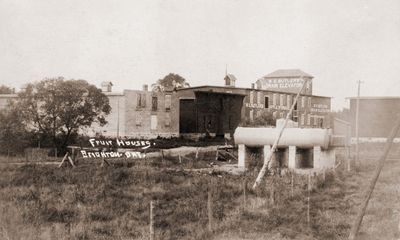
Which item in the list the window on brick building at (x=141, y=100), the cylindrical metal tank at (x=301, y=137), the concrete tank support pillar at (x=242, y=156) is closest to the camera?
the cylindrical metal tank at (x=301, y=137)

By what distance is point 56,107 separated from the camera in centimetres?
3491

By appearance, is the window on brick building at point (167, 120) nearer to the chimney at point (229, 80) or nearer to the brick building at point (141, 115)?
the brick building at point (141, 115)

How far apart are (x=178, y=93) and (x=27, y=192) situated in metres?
34.2

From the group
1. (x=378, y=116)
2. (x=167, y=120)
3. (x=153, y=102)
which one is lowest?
(x=167, y=120)

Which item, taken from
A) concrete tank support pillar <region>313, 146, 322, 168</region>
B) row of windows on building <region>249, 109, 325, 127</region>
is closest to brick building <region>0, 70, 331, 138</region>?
row of windows on building <region>249, 109, 325, 127</region>

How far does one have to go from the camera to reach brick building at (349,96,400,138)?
4772 cm

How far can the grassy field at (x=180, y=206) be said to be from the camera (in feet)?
36.9

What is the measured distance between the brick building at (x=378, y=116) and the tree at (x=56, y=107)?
2931cm

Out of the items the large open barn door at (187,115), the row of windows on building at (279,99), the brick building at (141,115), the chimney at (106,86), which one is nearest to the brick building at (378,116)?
the row of windows on building at (279,99)

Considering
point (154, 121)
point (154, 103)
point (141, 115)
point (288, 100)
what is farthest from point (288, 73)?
point (141, 115)

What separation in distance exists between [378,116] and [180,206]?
39341 millimetres

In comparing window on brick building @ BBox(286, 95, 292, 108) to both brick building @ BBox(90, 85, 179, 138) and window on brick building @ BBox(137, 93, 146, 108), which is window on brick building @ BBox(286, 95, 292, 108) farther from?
window on brick building @ BBox(137, 93, 146, 108)

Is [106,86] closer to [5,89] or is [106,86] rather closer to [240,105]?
[240,105]

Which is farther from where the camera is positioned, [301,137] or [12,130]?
[12,130]
